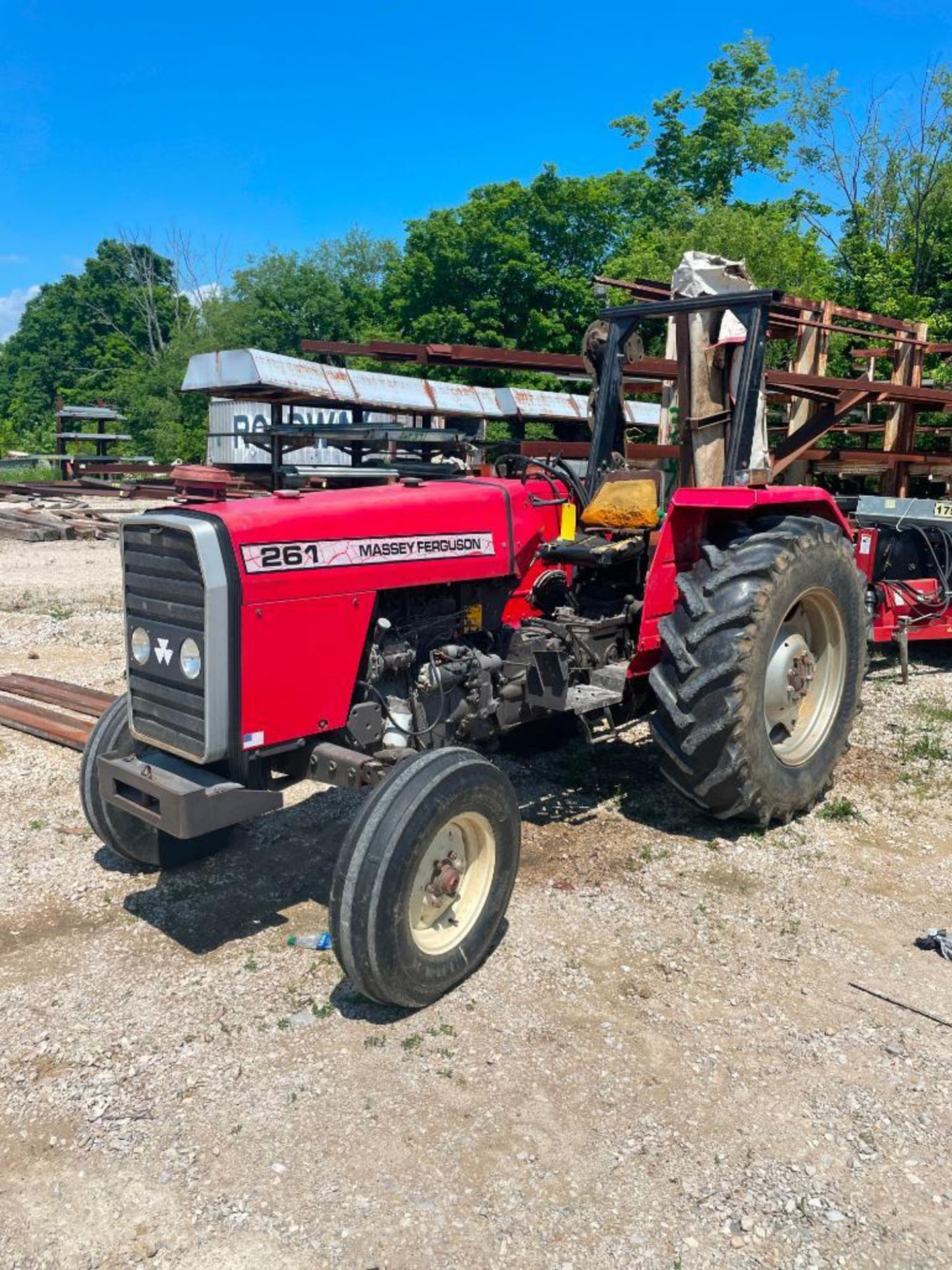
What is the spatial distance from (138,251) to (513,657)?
6537 cm

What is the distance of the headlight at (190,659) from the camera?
11.3ft

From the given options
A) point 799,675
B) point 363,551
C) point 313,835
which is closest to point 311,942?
point 313,835

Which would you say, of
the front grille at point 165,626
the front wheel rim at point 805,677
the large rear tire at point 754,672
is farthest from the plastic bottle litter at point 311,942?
the front wheel rim at point 805,677

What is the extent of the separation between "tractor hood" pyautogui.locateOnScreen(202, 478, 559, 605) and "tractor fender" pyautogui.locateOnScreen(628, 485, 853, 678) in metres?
0.58

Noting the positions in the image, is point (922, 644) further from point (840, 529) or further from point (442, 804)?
point (442, 804)

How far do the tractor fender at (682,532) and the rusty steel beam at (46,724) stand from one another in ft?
10.9

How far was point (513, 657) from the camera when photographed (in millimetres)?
4453

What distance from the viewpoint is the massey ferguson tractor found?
3.38m

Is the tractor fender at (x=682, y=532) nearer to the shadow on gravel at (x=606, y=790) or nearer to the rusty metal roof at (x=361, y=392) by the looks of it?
the shadow on gravel at (x=606, y=790)

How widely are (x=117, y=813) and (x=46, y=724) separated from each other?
229 centimetres

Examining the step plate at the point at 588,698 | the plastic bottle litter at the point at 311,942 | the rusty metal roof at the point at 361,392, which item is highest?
the rusty metal roof at the point at 361,392

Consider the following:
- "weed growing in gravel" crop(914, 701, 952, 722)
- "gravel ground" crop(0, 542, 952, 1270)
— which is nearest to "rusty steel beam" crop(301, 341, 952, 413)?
"weed growing in gravel" crop(914, 701, 952, 722)

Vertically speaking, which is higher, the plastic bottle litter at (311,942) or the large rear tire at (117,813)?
the large rear tire at (117,813)

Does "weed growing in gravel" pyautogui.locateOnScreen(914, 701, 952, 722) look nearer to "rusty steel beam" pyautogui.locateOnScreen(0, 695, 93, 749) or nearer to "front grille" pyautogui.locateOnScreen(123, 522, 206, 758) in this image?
"front grille" pyautogui.locateOnScreen(123, 522, 206, 758)
